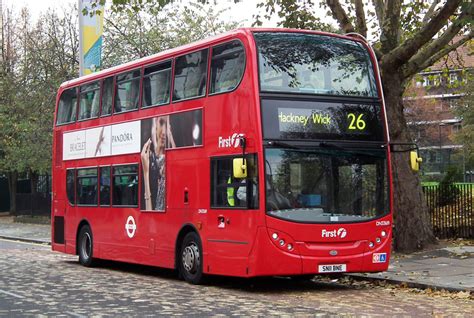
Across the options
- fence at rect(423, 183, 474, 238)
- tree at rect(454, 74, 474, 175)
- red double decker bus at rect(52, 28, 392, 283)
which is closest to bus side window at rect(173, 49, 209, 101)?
red double decker bus at rect(52, 28, 392, 283)

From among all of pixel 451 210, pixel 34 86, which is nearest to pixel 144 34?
pixel 34 86

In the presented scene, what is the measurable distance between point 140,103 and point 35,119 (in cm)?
2148

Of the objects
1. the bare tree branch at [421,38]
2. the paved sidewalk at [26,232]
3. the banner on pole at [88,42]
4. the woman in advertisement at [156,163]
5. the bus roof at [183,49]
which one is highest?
the banner on pole at [88,42]

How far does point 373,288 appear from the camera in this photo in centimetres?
1299

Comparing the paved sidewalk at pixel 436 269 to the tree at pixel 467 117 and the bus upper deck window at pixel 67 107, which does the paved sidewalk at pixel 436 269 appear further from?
the tree at pixel 467 117

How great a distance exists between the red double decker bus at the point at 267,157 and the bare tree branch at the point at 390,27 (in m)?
4.43

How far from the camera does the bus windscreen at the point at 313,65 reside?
39.7ft

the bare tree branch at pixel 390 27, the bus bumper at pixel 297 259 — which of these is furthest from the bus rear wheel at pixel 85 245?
the bare tree branch at pixel 390 27

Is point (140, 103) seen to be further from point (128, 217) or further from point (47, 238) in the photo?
point (47, 238)

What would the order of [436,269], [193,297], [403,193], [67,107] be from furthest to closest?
[67,107] → [403,193] → [436,269] → [193,297]

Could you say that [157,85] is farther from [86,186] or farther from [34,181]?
[34,181]

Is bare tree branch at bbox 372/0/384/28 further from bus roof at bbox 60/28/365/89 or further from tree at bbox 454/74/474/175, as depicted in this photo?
tree at bbox 454/74/474/175

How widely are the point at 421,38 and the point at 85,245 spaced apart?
9354mm

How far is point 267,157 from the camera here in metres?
11.7
